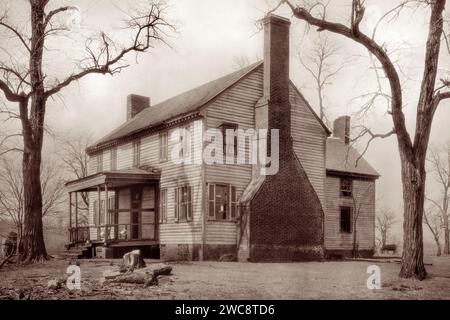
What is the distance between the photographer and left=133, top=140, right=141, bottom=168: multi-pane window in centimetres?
2732

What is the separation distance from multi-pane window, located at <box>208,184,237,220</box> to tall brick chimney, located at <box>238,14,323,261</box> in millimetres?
570

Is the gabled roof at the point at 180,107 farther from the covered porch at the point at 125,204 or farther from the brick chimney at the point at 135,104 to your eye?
the covered porch at the point at 125,204

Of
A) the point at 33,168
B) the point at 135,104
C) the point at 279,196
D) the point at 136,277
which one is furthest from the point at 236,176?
the point at 135,104

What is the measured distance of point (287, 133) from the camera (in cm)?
2331

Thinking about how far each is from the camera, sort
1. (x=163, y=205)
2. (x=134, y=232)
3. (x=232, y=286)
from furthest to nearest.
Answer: (x=134, y=232) < (x=163, y=205) < (x=232, y=286)

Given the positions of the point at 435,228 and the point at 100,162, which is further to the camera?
the point at 100,162

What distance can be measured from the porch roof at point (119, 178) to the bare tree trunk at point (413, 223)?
43.7ft

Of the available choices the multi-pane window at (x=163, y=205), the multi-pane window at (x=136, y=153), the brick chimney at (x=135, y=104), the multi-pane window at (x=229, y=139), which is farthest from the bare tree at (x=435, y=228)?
the brick chimney at (x=135, y=104)

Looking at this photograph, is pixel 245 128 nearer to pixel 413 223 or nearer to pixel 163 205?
pixel 163 205

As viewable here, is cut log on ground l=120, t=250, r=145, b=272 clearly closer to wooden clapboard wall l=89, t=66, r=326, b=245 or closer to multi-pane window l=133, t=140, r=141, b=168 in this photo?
wooden clapboard wall l=89, t=66, r=326, b=245

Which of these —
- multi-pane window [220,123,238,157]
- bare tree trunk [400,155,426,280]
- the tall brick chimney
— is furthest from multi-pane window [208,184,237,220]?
bare tree trunk [400,155,426,280]

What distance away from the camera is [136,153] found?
90.6 feet

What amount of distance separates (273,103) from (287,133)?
1443 millimetres

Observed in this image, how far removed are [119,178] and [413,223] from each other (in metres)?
13.7
